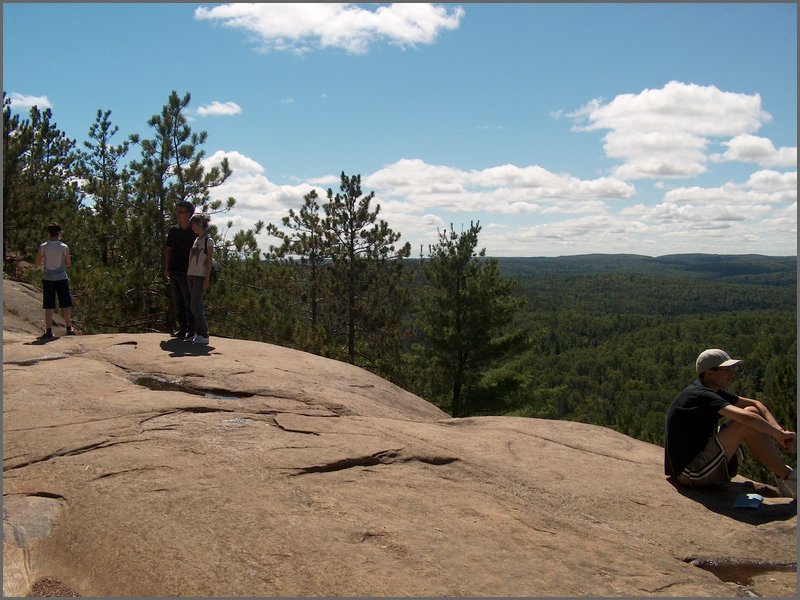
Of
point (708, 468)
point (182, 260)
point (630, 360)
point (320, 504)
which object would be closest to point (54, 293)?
point (182, 260)

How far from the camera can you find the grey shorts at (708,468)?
15.7 feet

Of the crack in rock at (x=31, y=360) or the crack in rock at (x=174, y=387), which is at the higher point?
the crack in rock at (x=31, y=360)

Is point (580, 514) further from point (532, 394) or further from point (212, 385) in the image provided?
point (532, 394)

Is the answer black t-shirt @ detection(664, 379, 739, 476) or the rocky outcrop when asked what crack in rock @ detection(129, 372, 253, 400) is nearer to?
the rocky outcrop

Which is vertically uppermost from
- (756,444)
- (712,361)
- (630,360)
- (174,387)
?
(712,361)

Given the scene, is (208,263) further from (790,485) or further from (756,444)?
(790,485)

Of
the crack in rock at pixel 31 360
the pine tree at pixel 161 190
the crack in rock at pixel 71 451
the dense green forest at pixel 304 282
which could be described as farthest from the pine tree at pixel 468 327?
the crack in rock at pixel 71 451

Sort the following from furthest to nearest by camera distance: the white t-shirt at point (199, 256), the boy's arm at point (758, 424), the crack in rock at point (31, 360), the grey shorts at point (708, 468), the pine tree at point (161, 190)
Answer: the pine tree at point (161, 190) < the white t-shirt at point (199, 256) < the crack in rock at point (31, 360) < the grey shorts at point (708, 468) < the boy's arm at point (758, 424)

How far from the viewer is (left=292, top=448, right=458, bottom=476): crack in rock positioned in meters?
4.22

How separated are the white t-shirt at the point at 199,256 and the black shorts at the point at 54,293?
1750 millimetres

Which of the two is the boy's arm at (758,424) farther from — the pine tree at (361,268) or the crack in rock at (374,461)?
the pine tree at (361,268)

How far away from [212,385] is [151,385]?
0.59m

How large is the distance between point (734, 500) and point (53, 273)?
7.94 meters

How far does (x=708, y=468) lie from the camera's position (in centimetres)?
479
